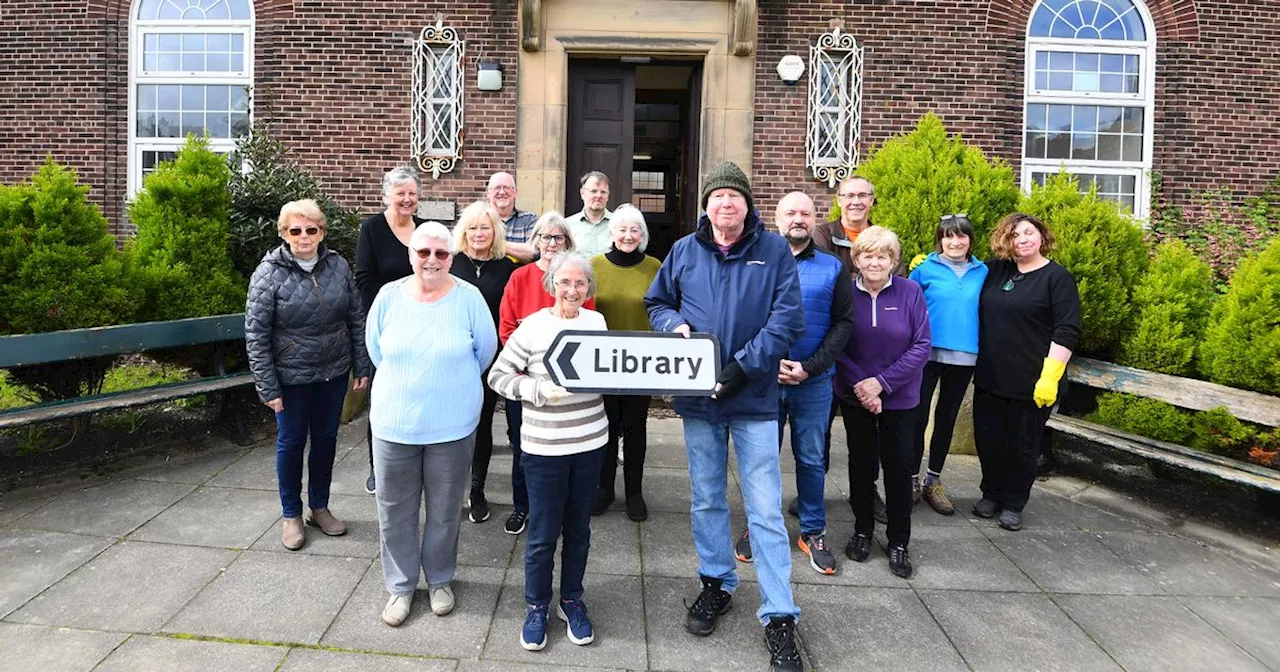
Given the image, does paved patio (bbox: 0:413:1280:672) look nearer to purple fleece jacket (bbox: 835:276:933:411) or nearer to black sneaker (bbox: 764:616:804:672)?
black sneaker (bbox: 764:616:804:672)

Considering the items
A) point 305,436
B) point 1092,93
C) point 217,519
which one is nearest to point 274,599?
point 305,436

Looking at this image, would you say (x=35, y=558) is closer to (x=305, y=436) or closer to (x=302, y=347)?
(x=305, y=436)

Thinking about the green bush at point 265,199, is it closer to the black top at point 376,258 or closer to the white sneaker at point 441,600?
the black top at point 376,258

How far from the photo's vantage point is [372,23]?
798 centimetres

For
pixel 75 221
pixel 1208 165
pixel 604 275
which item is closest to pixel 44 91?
pixel 75 221

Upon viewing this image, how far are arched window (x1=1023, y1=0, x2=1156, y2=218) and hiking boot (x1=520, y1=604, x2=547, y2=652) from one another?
8.21m

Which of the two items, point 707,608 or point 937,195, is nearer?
point 707,608

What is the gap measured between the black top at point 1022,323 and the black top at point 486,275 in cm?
280

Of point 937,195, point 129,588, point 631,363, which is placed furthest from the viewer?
point 937,195

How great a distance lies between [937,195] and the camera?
560 cm

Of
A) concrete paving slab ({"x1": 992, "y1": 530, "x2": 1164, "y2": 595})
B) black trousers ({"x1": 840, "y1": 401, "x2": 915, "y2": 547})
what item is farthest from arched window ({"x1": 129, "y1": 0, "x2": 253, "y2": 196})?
concrete paving slab ({"x1": 992, "y1": 530, "x2": 1164, "y2": 595})

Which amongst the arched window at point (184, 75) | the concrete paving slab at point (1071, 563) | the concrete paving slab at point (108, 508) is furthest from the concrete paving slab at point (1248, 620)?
the arched window at point (184, 75)

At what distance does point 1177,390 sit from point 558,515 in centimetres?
419

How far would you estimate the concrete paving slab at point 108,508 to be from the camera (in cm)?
384
